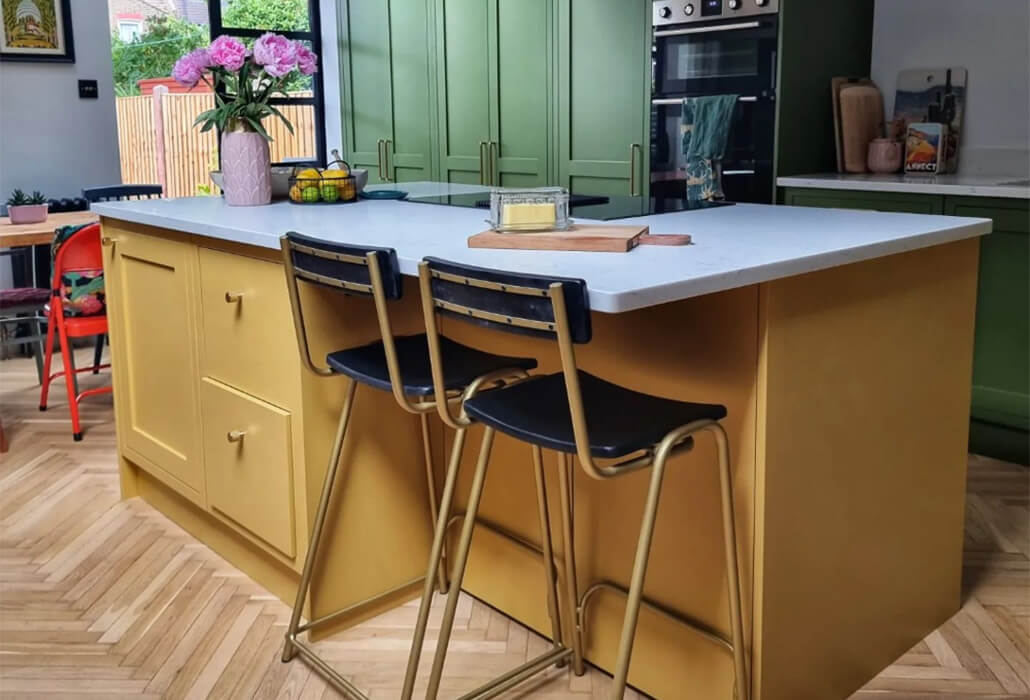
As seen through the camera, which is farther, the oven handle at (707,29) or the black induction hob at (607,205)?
the oven handle at (707,29)

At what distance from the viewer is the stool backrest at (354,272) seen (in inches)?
70.2

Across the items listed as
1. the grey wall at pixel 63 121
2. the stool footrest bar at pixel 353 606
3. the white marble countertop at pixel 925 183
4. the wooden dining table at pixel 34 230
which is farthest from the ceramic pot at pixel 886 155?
the grey wall at pixel 63 121

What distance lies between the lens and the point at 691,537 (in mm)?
1893

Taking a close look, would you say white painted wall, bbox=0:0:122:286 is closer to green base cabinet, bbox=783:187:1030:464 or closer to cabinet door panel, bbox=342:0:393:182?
cabinet door panel, bbox=342:0:393:182

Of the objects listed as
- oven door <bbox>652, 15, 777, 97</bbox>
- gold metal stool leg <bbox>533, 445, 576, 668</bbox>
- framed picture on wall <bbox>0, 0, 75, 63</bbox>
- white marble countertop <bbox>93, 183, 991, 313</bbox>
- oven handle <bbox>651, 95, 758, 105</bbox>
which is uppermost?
framed picture on wall <bbox>0, 0, 75, 63</bbox>

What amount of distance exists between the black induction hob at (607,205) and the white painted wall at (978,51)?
1751 millimetres

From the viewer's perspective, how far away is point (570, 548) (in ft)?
6.68

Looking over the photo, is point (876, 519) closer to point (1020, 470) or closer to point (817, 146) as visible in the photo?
point (1020, 470)

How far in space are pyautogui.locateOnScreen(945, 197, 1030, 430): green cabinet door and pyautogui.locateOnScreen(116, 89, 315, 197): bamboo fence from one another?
4028 mm

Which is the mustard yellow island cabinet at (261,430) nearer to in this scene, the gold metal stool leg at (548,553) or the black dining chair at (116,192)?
the gold metal stool leg at (548,553)

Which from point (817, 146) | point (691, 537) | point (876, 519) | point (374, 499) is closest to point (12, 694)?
point (374, 499)

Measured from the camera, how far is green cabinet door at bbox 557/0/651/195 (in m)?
4.26

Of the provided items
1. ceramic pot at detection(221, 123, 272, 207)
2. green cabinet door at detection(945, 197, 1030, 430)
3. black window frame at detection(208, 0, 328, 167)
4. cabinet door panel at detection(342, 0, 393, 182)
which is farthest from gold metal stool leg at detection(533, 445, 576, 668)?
black window frame at detection(208, 0, 328, 167)

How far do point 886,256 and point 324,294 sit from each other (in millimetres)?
1150
